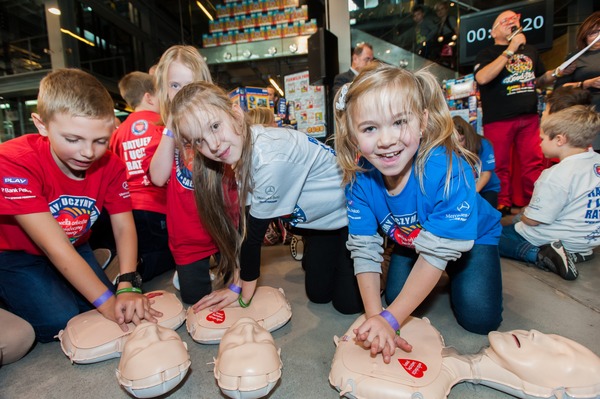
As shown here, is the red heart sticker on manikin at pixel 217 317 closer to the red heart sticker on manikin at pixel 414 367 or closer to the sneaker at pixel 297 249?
the red heart sticker on manikin at pixel 414 367

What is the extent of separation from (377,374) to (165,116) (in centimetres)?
111

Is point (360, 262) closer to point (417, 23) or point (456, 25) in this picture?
point (456, 25)

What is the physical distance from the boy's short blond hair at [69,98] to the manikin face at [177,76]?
1.01ft

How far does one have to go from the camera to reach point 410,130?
0.82 metres

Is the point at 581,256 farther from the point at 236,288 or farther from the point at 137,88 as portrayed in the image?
the point at 137,88

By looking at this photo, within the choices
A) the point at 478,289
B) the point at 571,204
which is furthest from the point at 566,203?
the point at 478,289

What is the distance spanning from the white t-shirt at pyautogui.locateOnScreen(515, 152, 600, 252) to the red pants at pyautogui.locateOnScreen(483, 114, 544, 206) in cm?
100

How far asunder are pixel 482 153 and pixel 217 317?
175 centimetres

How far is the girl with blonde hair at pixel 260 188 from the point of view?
0.99 metres

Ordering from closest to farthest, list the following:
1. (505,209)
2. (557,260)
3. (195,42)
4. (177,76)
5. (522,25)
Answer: (177,76)
(557,260)
(505,209)
(522,25)
(195,42)

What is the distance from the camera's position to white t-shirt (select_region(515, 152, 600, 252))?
1.48 m

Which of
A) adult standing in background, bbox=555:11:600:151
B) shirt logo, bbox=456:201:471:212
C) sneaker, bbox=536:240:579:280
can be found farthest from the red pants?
shirt logo, bbox=456:201:471:212

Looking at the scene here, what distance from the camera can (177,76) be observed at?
1.28m

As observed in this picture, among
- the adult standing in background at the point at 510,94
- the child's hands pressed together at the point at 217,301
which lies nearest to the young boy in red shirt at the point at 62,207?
the child's hands pressed together at the point at 217,301
